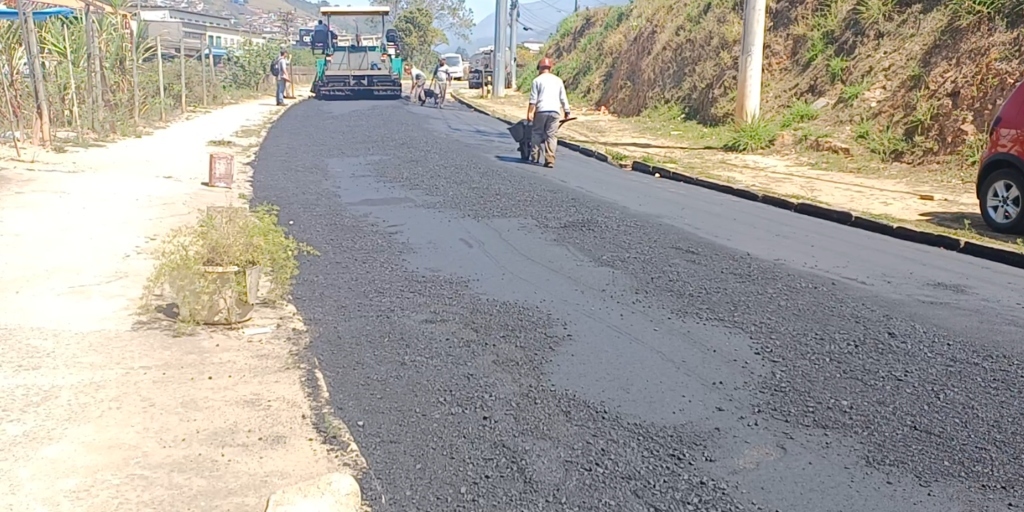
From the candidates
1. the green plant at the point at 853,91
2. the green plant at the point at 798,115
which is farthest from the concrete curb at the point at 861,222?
the green plant at the point at 853,91

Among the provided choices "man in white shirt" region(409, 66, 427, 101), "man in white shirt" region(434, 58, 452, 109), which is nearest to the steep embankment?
"man in white shirt" region(434, 58, 452, 109)

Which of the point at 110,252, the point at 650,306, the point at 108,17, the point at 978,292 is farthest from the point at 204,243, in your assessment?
the point at 108,17

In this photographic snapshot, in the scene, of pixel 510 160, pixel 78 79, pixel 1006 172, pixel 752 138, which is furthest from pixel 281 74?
pixel 1006 172

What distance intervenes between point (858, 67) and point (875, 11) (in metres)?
1.47

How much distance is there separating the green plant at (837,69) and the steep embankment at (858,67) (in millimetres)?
29

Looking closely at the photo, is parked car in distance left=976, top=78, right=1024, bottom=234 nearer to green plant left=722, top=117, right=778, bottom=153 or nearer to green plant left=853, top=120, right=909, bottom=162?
green plant left=853, top=120, right=909, bottom=162

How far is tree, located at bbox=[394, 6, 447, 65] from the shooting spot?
7831 cm

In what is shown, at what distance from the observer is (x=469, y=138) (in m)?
20.4

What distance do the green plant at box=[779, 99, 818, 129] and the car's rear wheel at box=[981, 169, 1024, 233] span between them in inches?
355

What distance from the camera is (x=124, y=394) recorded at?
16.5 feet

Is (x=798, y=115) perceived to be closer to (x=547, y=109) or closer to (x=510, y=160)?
(x=547, y=109)

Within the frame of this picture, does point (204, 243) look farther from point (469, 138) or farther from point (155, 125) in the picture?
point (155, 125)

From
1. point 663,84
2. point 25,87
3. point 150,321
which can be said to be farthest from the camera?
point 663,84

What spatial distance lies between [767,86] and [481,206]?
13.3 meters
